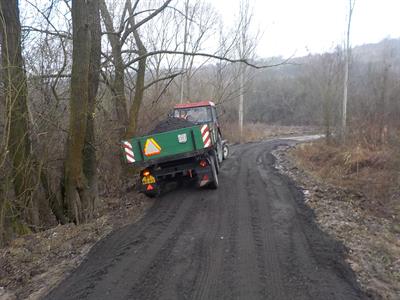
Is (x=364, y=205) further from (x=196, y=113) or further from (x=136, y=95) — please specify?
(x=136, y=95)

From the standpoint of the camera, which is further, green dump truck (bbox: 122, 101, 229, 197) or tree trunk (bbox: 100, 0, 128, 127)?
tree trunk (bbox: 100, 0, 128, 127)

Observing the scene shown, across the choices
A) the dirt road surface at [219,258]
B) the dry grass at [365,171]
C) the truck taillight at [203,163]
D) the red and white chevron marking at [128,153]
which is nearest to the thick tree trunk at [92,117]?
the red and white chevron marking at [128,153]

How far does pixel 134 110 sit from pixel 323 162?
767cm

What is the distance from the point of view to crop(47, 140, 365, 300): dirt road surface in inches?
174

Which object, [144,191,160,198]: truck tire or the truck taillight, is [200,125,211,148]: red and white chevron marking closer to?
the truck taillight

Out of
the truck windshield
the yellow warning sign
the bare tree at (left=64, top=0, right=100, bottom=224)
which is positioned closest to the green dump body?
the yellow warning sign

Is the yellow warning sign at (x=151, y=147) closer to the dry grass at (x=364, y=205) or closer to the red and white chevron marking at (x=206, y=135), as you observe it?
the red and white chevron marking at (x=206, y=135)

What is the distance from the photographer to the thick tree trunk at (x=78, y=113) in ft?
27.1

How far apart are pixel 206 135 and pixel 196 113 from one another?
3.75m

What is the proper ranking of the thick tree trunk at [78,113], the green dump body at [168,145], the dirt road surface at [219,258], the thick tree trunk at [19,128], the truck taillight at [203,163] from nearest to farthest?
the dirt road surface at [219,258], the thick tree trunk at [19,128], the thick tree trunk at [78,113], the green dump body at [168,145], the truck taillight at [203,163]

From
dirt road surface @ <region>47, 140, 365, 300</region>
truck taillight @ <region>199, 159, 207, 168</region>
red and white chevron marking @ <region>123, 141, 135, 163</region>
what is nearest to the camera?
dirt road surface @ <region>47, 140, 365, 300</region>

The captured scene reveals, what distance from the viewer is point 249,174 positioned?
478 inches

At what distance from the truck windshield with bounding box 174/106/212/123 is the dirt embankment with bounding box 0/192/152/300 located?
16.7ft

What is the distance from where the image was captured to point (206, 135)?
9297mm
